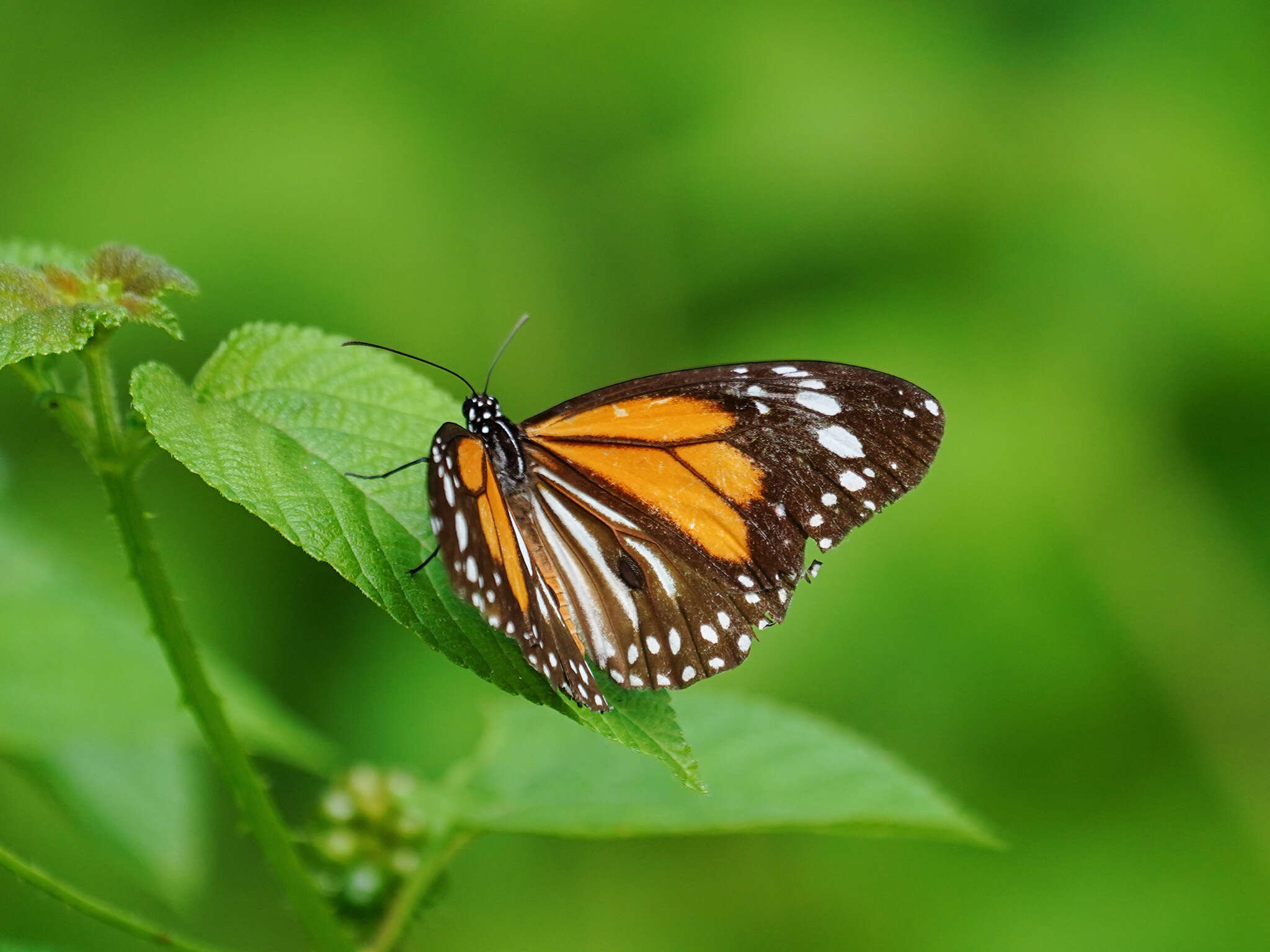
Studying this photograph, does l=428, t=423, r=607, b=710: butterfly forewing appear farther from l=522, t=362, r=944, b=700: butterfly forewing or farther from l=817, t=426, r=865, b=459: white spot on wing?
l=817, t=426, r=865, b=459: white spot on wing

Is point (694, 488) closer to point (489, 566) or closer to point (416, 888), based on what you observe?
point (489, 566)

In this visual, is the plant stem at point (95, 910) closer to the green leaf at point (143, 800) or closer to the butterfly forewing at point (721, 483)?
the butterfly forewing at point (721, 483)

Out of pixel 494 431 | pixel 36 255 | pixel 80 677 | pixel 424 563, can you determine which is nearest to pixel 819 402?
pixel 494 431

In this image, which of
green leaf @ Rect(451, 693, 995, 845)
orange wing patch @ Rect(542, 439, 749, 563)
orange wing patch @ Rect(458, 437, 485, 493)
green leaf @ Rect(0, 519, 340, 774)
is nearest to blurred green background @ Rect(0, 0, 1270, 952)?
green leaf @ Rect(0, 519, 340, 774)

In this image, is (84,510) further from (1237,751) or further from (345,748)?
(1237,751)

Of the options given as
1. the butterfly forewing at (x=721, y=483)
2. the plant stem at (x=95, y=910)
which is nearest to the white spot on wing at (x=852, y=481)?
the butterfly forewing at (x=721, y=483)
